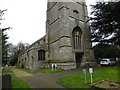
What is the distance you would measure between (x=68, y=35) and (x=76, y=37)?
273 centimetres

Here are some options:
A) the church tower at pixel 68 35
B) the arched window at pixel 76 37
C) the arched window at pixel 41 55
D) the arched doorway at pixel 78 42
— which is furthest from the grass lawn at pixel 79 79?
the arched window at pixel 41 55

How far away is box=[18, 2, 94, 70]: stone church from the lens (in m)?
22.7

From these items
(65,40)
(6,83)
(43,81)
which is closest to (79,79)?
(43,81)

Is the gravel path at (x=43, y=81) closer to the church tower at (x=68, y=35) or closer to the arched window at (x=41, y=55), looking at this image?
the church tower at (x=68, y=35)

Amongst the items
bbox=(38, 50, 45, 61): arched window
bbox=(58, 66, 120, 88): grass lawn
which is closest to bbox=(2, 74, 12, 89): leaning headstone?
bbox=(58, 66, 120, 88): grass lawn

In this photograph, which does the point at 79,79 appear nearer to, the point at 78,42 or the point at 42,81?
the point at 42,81

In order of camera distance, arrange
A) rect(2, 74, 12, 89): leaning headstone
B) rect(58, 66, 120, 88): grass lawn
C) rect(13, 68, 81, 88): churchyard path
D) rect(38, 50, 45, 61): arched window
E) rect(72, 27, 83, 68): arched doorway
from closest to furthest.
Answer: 1. rect(2, 74, 12, 89): leaning headstone
2. rect(58, 66, 120, 88): grass lawn
3. rect(13, 68, 81, 88): churchyard path
4. rect(72, 27, 83, 68): arched doorway
5. rect(38, 50, 45, 61): arched window

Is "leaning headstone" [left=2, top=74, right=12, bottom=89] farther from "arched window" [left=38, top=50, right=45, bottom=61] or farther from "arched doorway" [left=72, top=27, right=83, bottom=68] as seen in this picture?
"arched window" [left=38, top=50, right=45, bottom=61]

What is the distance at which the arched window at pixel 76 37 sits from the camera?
24734mm

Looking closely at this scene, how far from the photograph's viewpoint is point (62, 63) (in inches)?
865

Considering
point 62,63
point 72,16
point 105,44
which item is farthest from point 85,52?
point 72,16

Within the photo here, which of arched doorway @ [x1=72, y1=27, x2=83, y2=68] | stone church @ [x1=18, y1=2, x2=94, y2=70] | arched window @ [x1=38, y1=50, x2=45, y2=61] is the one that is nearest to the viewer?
stone church @ [x1=18, y1=2, x2=94, y2=70]

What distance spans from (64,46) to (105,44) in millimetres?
8243

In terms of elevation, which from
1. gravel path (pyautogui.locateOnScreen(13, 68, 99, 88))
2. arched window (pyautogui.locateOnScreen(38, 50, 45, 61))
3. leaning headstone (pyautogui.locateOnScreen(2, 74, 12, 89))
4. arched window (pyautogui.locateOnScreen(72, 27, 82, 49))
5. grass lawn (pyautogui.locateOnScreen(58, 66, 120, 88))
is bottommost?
gravel path (pyautogui.locateOnScreen(13, 68, 99, 88))
